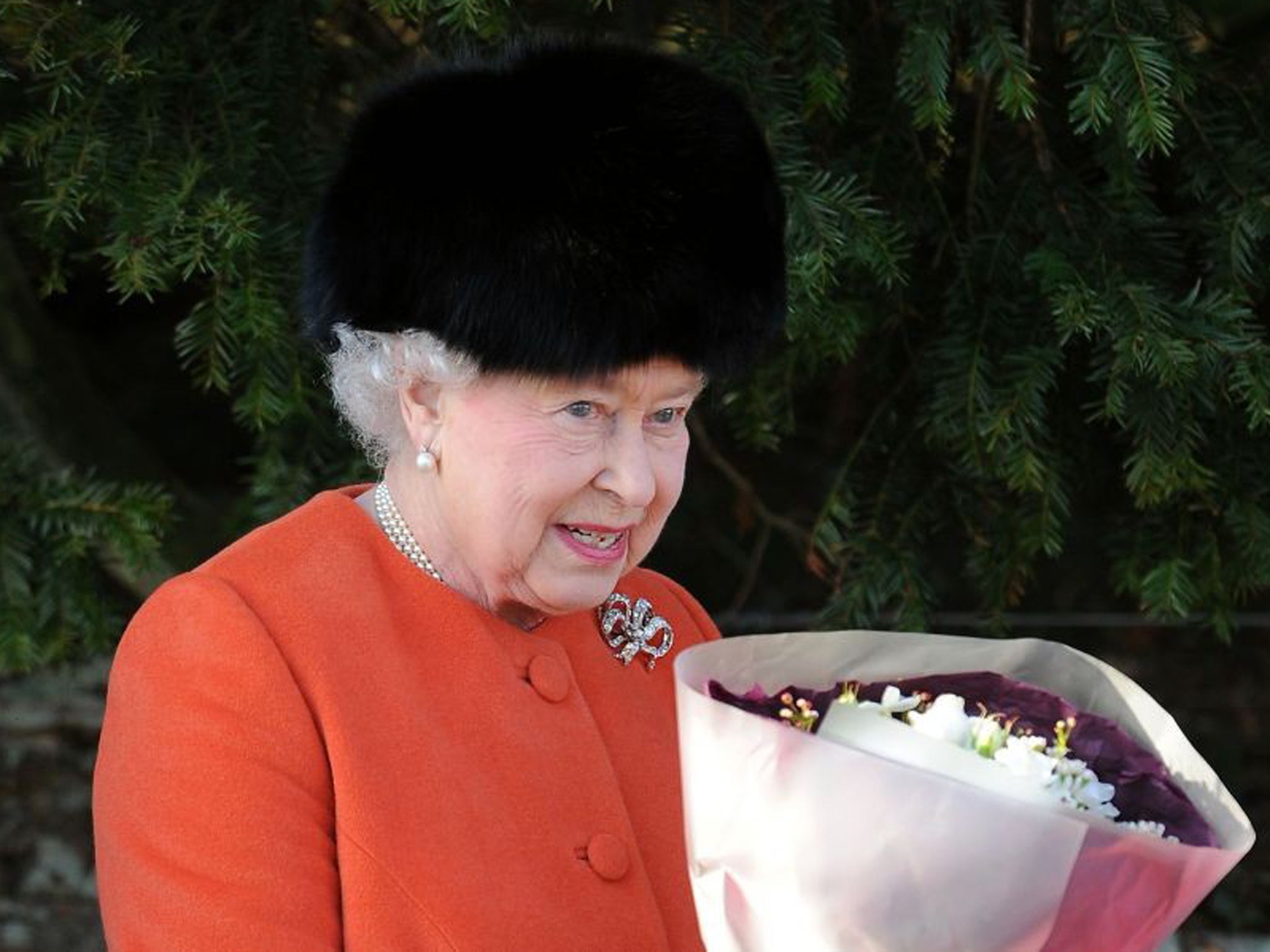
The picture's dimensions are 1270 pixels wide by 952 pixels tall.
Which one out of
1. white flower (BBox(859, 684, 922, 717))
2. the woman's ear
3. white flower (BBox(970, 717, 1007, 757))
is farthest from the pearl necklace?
white flower (BBox(970, 717, 1007, 757))

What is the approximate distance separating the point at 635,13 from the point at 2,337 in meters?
1.31

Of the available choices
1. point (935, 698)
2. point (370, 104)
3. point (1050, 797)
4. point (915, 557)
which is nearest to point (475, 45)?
point (370, 104)

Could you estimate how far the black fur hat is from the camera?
199 cm

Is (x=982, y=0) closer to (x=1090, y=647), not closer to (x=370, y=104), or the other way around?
(x=370, y=104)

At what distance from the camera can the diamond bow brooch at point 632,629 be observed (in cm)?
241

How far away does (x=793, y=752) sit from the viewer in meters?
1.60

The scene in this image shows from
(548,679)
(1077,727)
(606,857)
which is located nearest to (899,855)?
(1077,727)

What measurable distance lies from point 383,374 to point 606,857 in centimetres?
60

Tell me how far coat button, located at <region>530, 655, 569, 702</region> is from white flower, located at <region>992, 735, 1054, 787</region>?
0.71 metres

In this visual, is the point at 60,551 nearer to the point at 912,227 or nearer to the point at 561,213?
the point at 561,213

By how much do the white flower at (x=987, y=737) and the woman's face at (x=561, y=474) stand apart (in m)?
0.53

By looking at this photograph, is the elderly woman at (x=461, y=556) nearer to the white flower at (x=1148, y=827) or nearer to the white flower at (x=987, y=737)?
the white flower at (x=987, y=737)

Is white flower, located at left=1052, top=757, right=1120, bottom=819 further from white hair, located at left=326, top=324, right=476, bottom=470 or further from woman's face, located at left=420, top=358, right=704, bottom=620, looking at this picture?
white hair, located at left=326, top=324, right=476, bottom=470

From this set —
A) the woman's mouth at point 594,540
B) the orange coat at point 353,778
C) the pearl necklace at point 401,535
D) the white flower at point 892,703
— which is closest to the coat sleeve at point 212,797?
the orange coat at point 353,778
